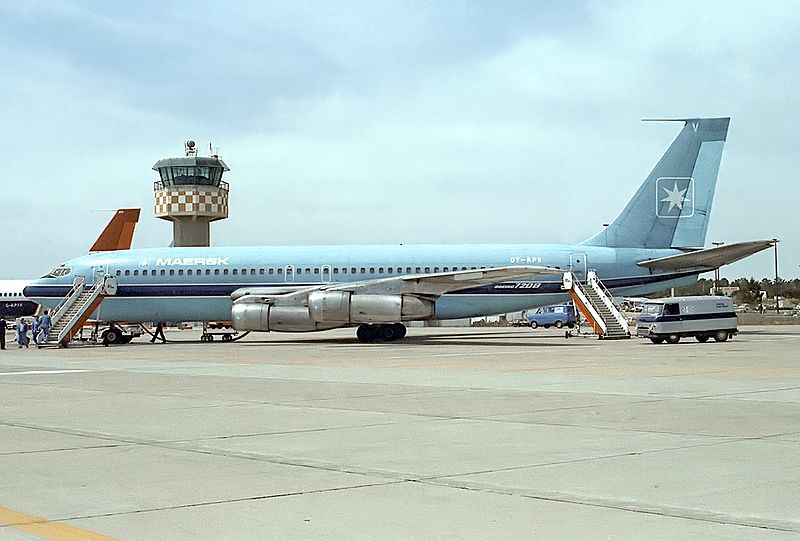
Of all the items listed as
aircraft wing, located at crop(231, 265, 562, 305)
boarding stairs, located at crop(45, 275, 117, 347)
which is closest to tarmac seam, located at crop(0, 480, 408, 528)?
aircraft wing, located at crop(231, 265, 562, 305)

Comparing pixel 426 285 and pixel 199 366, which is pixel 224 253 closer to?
pixel 426 285

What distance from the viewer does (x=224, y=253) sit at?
38.5 m

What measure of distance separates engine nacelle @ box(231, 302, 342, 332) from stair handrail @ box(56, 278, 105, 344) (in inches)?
267

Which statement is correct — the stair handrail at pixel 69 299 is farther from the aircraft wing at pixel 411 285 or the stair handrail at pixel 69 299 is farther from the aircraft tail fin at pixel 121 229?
the aircraft tail fin at pixel 121 229

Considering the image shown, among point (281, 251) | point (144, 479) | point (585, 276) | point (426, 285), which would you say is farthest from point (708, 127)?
point (144, 479)

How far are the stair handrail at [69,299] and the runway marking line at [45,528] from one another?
33.2 meters

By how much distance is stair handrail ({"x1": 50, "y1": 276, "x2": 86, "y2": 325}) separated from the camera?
1481 inches

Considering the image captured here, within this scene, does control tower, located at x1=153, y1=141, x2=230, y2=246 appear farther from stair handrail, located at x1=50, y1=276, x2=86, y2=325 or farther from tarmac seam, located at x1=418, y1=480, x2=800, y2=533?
tarmac seam, located at x1=418, y1=480, x2=800, y2=533

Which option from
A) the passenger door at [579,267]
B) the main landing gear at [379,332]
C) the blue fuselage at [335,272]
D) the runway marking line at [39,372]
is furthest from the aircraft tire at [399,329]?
the runway marking line at [39,372]

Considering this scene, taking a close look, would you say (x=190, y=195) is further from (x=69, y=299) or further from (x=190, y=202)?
(x=69, y=299)

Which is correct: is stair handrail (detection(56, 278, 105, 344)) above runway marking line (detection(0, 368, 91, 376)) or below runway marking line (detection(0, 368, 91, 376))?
above

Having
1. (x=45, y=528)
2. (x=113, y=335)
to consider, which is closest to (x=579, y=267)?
(x=113, y=335)

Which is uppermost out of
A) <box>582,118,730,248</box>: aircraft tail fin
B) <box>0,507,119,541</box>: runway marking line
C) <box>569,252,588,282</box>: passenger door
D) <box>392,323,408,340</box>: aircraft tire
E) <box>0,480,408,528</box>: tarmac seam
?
<box>582,118,730,248</box>: aircraft tail fin

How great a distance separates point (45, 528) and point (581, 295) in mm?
32020
